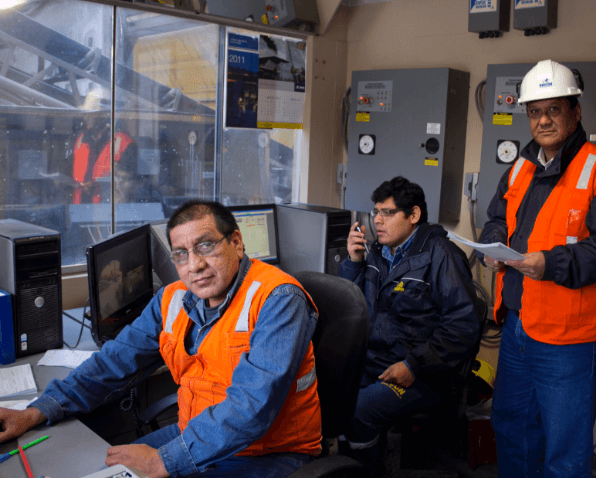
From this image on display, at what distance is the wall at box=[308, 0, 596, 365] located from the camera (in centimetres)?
294

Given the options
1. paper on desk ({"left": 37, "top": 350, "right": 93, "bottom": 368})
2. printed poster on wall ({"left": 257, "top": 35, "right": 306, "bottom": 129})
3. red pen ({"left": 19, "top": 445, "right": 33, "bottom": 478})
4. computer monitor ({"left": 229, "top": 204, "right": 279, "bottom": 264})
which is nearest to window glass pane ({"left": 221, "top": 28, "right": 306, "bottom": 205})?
printed poster on wall ({"left": 257, "top": 35, "right": 306, "bottom": 129})

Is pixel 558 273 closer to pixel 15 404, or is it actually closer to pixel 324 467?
pixel 324 467

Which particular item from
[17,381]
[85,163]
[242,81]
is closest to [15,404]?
[17,381]

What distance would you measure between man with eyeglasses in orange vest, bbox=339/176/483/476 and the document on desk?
41.2 inches

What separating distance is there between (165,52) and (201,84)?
286mm

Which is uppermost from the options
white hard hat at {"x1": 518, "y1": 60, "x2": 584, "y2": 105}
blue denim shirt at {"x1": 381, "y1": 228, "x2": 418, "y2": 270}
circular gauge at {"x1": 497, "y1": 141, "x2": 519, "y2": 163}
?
white hard hat at {"x1": 518, "y1": 60, "x2": 584, "y2": 105}

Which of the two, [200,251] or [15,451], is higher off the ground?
[200,251]

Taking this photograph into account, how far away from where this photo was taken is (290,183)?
153 inches

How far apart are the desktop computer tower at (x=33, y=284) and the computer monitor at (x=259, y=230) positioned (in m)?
0.93

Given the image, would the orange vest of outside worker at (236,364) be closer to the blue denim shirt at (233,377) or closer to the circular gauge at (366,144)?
the blue denim shirt at (233,377)

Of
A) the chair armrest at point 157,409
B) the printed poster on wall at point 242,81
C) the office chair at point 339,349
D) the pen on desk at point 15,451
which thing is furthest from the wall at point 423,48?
the pen on desk at point 15,451

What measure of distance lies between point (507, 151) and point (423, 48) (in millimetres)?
918

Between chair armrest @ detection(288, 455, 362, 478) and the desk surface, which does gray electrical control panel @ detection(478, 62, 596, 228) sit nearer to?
chair armrest @ detection(288, 455, 362, 478)

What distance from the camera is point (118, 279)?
2.04 meters
